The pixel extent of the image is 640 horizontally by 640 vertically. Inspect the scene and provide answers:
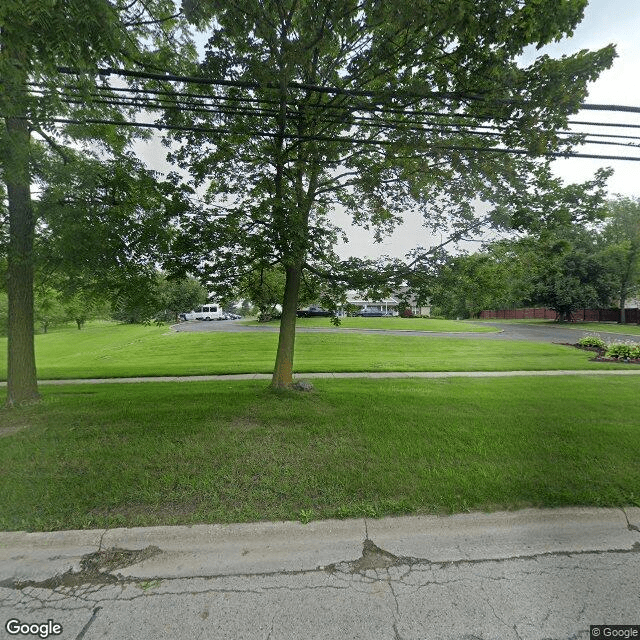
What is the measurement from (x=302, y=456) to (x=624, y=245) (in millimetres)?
38548

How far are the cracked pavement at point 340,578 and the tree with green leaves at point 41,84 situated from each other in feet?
13.3

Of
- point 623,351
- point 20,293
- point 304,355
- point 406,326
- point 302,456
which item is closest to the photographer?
point 302,456

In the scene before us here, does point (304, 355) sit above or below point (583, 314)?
below

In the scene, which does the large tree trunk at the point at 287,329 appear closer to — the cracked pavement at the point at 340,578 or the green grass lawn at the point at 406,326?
the cracked pavement at the point at 340,578

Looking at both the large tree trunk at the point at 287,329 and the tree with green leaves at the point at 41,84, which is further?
the large tree trunk at the point at 287,329

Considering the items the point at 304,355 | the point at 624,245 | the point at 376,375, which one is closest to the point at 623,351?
the point at 376,375

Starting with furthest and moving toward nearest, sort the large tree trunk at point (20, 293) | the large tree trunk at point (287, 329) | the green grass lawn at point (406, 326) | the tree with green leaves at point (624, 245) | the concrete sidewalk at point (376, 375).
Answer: the tree with green leaves at point (624, 245) < the green grass lawn at point (406, 326) < the concrete sidewalk at point (376, 375) < the large tree trunk at point (287, 329) < the large tree trunk at point (20, 293)

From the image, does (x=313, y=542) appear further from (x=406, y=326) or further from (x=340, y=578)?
(x=406, y=326)

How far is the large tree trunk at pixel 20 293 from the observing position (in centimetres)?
510

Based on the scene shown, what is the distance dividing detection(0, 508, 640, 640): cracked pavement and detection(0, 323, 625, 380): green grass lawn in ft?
23.0

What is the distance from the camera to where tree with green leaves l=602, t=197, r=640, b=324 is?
29781 mm

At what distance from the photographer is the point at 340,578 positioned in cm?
233
